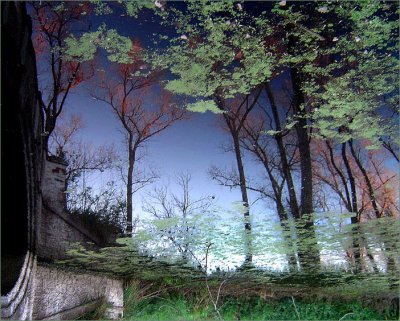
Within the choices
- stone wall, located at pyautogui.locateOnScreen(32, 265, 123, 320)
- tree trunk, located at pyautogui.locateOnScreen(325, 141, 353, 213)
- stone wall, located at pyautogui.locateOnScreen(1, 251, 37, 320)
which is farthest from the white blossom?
stone wall, located at pyautogui.locateOnScreen(32, 265, 123, 320)

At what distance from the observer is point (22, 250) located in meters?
3.84

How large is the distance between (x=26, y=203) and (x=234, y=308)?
18.8 ft

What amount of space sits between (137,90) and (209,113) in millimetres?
857

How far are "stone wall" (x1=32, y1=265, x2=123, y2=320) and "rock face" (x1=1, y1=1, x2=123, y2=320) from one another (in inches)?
0.5

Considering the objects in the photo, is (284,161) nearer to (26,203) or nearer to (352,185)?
(352,185)

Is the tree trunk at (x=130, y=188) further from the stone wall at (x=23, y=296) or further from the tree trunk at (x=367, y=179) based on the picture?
the tree trunk at (x=367, y=179)

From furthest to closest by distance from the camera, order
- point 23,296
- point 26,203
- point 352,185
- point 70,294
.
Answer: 1. point 70,294
2. point 352,185
3. point 23,296
4. point 26,203

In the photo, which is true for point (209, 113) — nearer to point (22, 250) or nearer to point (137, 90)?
point (137, 90)

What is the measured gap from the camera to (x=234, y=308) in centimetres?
777

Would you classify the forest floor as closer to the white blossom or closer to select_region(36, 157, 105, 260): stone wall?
select_region(36, 157, 105, 260): stone wall

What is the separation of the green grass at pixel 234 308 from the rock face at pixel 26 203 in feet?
5.44

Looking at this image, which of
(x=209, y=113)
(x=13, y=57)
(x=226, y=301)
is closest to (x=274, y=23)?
(x=209, y=113)

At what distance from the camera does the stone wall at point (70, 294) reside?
4738 millimetres

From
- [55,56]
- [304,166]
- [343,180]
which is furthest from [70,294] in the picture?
[343,180]
